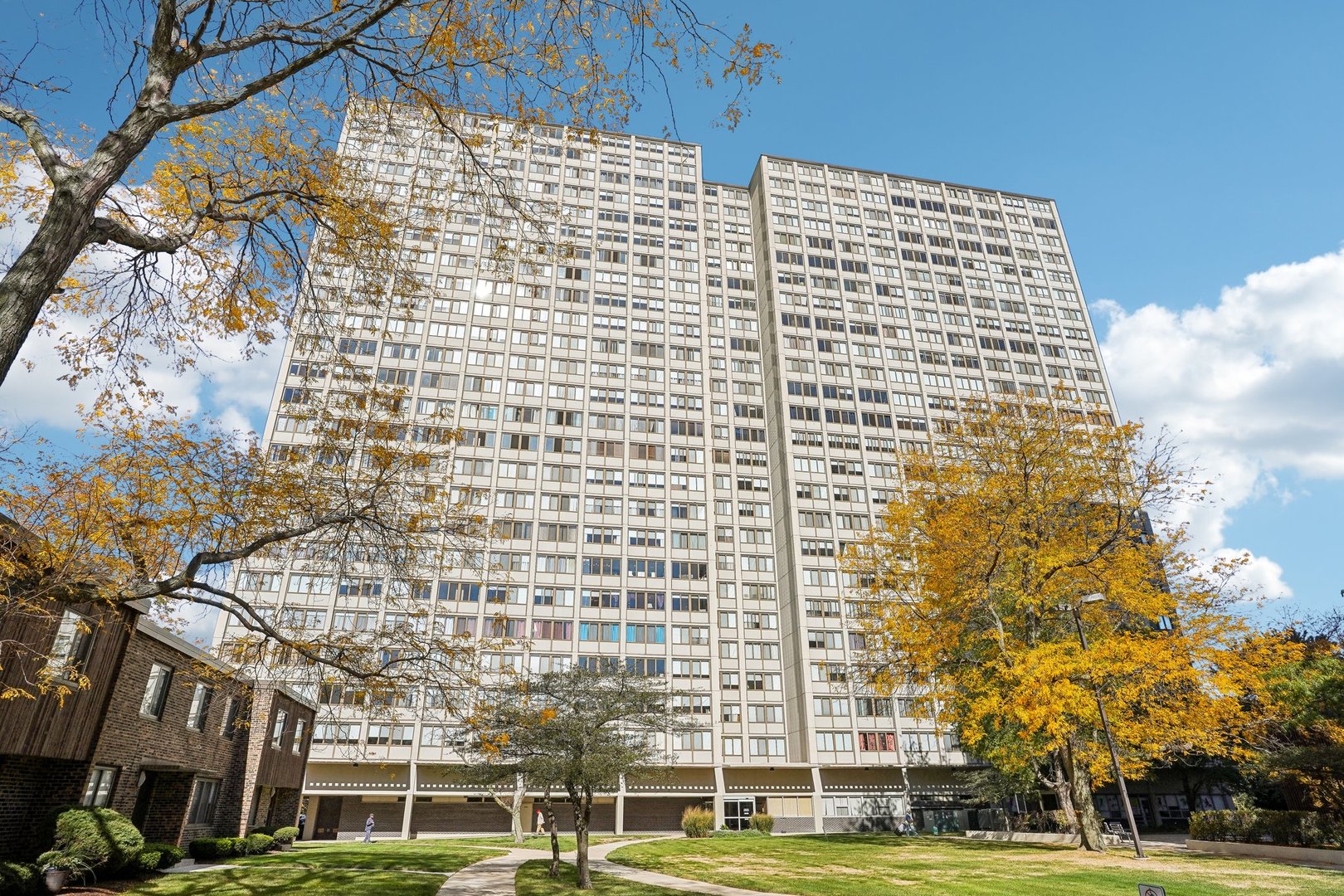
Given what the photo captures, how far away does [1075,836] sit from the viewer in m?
27.8

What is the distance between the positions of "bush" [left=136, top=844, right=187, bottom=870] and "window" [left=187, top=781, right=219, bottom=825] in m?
2.68

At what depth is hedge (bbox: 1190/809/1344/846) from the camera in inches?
924

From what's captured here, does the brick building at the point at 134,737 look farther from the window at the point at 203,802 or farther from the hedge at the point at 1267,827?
the hedge at the point at 1267,827

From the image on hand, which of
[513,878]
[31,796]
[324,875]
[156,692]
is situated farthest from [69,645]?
[513,878]

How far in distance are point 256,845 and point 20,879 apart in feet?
50.0

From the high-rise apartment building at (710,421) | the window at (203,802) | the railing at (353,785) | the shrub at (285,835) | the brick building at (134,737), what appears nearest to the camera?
the brick building at (134,737)

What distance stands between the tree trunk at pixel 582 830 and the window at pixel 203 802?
1437cm

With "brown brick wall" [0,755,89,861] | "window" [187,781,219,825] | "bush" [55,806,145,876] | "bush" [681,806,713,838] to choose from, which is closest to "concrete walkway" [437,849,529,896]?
"bush" [55,806,145,876]

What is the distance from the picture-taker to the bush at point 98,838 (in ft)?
52.2

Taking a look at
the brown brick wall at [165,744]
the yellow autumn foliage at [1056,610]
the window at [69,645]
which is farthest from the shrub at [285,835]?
the yellow autumn foliage at [1056,610]

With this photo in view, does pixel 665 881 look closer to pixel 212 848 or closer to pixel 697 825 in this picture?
pixel 212 848

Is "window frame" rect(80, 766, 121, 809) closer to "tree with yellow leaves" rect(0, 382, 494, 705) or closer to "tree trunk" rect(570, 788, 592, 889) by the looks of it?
"tree with yellow leaves" rect(0, 382, 494, 705)

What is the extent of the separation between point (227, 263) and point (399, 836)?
173ft

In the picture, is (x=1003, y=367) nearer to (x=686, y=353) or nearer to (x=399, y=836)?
(x=686, y=353)
